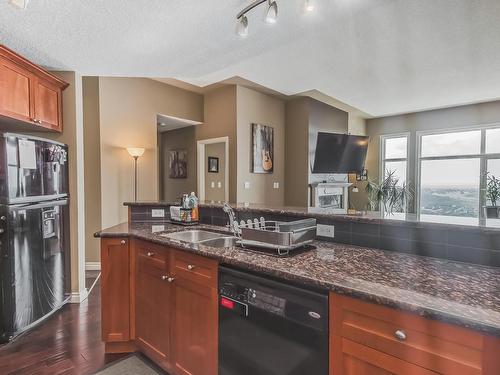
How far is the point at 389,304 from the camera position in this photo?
91cm

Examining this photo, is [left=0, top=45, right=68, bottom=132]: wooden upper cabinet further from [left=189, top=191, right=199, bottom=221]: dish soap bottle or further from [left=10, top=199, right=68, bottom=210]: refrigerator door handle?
[left=189, top=191, right=199, bottom=221]: dish soap bottle

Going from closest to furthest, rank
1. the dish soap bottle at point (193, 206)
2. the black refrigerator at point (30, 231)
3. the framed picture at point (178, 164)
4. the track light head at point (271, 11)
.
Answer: the track light head at point (271, 11) < the black refrigerator at point (30, 231) < the dish soap bottle at point (193, 206) < the framed picture at point (178, 164)

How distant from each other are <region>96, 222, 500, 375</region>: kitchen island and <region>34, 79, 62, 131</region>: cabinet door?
6.55 feet

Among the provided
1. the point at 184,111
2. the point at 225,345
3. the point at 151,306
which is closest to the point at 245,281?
the point at 225,345

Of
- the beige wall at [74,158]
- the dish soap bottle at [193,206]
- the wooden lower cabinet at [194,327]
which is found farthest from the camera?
the beige wall at [74,158]

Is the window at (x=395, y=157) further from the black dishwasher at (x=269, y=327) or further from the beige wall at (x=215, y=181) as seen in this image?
the black dishwasher at (x=269, y=327)

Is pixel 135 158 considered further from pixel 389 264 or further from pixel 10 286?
pixel 389 264

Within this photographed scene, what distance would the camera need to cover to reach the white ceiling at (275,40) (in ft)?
6.49

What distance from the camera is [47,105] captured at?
268 cm

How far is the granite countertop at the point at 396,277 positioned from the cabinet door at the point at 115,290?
68cm

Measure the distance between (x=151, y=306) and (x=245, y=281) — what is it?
0.94m

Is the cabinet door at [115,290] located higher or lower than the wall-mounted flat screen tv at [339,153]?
lower

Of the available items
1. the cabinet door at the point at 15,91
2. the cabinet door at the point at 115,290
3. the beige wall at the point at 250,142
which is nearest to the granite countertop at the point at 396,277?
the cabinet door at the point at 115,290

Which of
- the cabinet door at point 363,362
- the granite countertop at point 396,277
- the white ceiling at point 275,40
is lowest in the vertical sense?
the cabinet door at point 363,362
